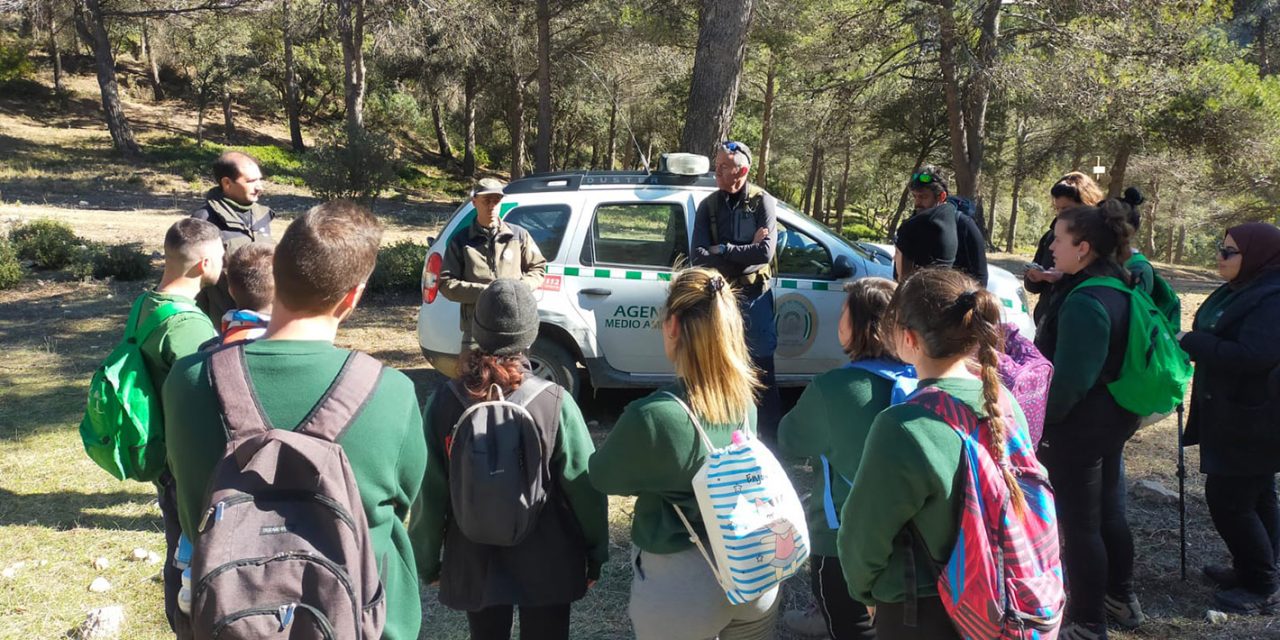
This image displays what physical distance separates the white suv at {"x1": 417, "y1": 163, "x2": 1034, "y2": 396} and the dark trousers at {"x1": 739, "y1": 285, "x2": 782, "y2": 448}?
0.74m

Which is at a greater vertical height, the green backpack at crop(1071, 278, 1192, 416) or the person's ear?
the person's ear

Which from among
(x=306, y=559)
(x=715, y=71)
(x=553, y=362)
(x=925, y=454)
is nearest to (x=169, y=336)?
(x=306, y=559)

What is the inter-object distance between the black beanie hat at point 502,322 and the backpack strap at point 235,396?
0.75 m

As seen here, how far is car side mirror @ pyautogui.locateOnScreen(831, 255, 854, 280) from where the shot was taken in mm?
5891

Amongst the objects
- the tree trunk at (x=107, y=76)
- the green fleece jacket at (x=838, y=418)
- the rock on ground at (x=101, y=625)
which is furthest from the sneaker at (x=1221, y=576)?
the tree trunk at (x=107, y=76)

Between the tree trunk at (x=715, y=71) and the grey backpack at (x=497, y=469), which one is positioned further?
the tree trunk at (x=715, y=71)

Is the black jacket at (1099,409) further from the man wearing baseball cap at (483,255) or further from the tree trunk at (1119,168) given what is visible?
the tree trunk at (1119,168)

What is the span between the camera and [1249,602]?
3.89 meters

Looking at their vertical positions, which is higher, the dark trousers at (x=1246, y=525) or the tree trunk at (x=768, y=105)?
the tree trunk at (x=768, y=105)

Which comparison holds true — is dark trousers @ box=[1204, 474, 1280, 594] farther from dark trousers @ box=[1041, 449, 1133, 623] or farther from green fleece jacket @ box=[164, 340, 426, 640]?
green fleece jacket @ box=[164, 340, 426, 640]

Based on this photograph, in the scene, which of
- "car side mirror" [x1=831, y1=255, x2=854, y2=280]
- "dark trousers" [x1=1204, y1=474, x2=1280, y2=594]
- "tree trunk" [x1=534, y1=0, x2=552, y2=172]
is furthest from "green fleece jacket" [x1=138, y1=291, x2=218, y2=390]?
"tree trunk" [x1=534, y1=0, x2=552, y2=172]

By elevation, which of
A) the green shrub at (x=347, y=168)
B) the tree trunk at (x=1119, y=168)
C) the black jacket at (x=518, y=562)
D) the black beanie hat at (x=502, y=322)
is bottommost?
the black jacket at (x=518, y=562)

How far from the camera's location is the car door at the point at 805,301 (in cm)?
608

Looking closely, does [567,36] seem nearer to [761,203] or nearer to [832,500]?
[761,203]
